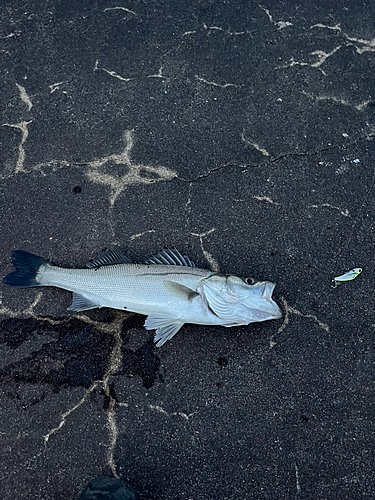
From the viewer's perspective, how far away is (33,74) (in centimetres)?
484

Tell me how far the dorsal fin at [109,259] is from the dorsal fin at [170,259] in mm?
277

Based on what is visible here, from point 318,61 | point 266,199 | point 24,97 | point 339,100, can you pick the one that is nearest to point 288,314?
point 266,199

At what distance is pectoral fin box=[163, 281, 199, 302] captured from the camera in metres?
3.81

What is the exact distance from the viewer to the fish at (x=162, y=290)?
380cm

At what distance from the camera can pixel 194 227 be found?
4.35m

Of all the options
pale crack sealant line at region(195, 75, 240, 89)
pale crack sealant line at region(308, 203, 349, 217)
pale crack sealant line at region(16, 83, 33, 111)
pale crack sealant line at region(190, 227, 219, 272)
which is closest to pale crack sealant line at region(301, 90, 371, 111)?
pale crack sealant line at region(195, 75, 240, 89)

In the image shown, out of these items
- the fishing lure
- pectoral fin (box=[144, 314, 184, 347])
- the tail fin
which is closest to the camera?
pectoral fin (box=[144, 314, 184, 347])

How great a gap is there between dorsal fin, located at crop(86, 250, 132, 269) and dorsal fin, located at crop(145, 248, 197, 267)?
277 mm

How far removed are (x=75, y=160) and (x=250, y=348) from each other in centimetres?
296

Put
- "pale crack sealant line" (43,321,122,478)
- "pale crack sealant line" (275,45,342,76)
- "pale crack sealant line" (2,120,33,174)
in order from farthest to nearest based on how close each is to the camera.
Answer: "pale crack sealant line" (275,45,342,76) < "pale crack sealant line" (2,120,33,174) < "pale crack sealant line" (43,321,122,478)

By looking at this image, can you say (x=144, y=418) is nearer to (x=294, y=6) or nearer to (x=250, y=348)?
(x=250, y=348)

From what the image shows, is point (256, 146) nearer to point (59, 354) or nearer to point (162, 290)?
point (162, 290)

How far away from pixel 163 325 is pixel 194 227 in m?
1.17

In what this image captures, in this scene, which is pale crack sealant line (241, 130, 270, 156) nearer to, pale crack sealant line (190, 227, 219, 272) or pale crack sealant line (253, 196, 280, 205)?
pale crack sealant line (253, 196, 280, 205)
